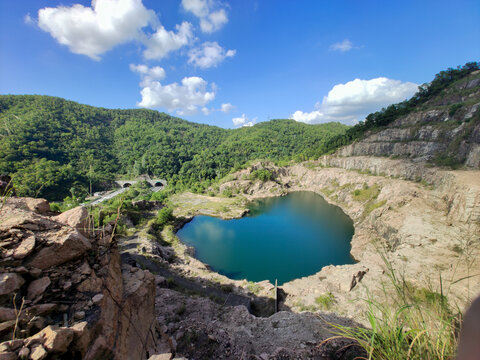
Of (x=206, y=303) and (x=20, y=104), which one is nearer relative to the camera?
(x=206, y=303)

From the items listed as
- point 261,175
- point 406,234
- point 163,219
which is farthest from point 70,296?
point 261,175

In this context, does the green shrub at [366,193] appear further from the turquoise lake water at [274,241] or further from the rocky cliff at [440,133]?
the rocky cliff at [440,133]

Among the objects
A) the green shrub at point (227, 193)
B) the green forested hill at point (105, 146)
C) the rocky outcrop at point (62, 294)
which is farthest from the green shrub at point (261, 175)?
the rocky outcrop at point (62, 294)

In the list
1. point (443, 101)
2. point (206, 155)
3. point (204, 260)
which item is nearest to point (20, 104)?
point (206, 155)

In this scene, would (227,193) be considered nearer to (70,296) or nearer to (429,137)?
(429,137)

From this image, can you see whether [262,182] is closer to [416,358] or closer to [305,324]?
[305,324]
